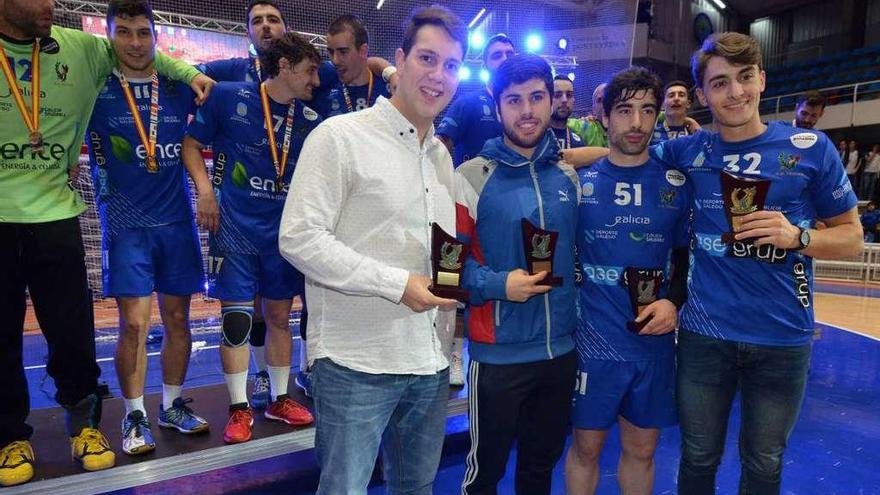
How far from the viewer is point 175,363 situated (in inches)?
115

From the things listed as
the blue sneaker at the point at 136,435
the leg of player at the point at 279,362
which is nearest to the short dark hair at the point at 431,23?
the leg of player at the point at 279,362

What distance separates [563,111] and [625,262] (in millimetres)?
1792

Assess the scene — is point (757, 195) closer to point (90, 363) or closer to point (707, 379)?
point (707, 379)

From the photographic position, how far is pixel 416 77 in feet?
5.47

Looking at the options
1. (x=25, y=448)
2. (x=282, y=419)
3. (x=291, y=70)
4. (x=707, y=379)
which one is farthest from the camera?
(x=282, y=419)

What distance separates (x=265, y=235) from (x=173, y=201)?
489 millimetres

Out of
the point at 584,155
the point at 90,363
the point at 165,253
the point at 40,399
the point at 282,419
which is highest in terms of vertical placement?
the point at 584,155

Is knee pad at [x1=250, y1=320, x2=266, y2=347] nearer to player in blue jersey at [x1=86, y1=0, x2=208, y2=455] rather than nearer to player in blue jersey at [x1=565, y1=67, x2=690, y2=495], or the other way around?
player in blue jersey at [x1=86, y1=0, x2=208, y2=455]

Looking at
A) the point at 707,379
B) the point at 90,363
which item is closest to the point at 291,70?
the point at 90,363

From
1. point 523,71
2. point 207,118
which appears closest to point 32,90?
point 207,118

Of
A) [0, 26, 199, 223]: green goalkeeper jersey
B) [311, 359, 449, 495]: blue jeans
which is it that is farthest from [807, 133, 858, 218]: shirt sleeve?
[0, 26, 199, 223]: green goalkeeper jersey

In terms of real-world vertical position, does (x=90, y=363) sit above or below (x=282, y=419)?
above

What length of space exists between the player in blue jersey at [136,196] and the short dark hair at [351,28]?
103 cm

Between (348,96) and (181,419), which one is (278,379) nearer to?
(181,419)
